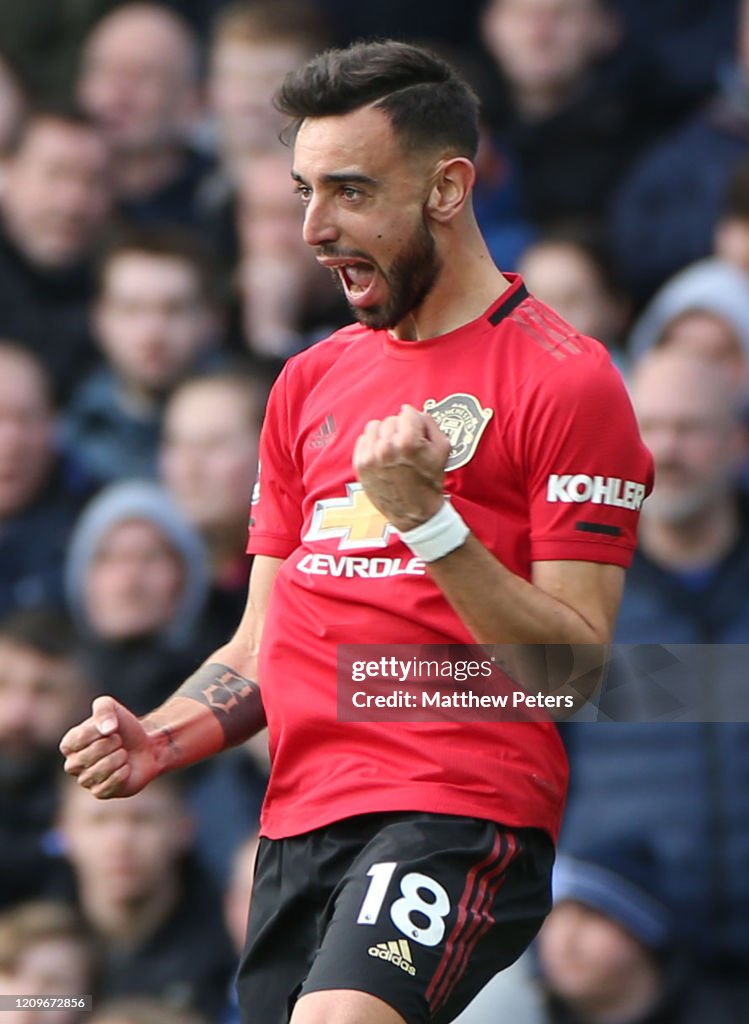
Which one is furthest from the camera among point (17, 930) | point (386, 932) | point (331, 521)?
point (17, 930)

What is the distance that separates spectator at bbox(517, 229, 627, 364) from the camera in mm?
7480

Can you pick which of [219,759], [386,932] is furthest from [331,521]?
[219,759]

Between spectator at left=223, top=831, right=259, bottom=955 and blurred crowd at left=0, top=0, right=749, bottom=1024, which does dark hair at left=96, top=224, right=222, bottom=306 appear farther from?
spectator at left=223, top=831, right=259, bottom=955

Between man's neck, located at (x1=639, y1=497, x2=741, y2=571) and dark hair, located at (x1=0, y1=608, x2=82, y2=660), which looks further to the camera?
dark hair, located at (x1=0, y1=608, x2=82, y2=660)

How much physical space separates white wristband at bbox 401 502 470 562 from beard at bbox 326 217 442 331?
543 mm

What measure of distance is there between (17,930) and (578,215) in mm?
3538

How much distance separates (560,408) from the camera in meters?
3.91

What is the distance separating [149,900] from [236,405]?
6.19 feet

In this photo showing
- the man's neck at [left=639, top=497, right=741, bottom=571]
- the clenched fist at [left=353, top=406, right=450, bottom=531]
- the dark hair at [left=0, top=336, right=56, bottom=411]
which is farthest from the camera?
the dark hair at [left=0, top=336, right=56, bottom=411]

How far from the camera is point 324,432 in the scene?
423 centimetres

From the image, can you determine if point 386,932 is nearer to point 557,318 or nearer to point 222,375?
point 557,318

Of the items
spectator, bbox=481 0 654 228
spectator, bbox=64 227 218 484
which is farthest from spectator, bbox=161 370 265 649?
spectator, bbox=481 0 654 228

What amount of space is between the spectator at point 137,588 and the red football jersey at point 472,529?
3252 millimetres

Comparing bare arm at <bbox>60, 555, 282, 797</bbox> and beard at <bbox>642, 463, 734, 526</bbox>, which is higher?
beard at <bbox>642, 463, 734, 526</bbox>
